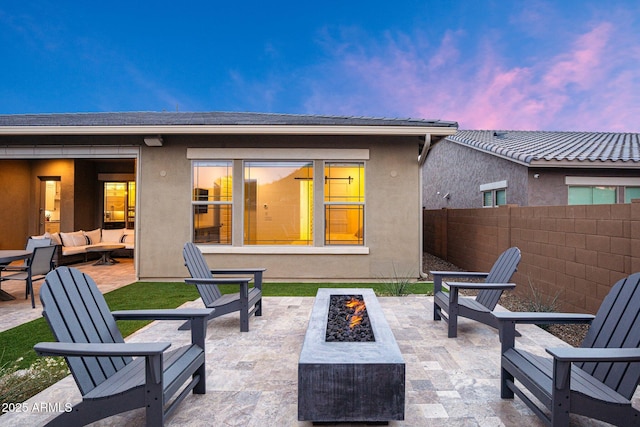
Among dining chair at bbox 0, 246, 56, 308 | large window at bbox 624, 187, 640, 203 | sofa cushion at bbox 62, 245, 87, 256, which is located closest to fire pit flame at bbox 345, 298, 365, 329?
dining chair at bbox 0, 246, 56, 308

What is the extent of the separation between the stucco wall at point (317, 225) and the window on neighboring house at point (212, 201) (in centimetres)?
19

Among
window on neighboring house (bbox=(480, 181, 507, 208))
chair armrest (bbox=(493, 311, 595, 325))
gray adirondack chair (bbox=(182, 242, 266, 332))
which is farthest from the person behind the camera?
window on neighboring house (bbox=(480, 181, 507, 208))

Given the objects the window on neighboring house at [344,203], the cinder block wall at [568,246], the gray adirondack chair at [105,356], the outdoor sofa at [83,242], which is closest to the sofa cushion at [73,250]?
the outdoor sofa at [83,242]

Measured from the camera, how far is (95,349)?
1875 millimetres

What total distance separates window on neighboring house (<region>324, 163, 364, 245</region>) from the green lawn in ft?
3.41

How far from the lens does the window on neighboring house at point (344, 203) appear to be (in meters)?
7.20

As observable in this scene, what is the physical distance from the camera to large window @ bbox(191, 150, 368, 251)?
7.19 metres

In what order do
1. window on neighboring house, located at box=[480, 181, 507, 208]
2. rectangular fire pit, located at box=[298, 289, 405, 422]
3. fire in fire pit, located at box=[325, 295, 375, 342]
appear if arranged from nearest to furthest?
rectangular fire pit, located at box=[298, 289, 405, 422]
fire in fire pit, located at box=[325, 295, 375, 342]
window on neighboring house, located at box=[480, 181, 507, 208]

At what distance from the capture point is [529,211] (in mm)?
5832

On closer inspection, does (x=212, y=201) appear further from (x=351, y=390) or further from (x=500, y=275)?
(x=351, y=390)

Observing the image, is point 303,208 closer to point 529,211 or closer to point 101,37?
point 529,211

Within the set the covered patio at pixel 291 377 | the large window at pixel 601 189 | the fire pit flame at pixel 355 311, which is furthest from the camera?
the large window at pixel 601 189

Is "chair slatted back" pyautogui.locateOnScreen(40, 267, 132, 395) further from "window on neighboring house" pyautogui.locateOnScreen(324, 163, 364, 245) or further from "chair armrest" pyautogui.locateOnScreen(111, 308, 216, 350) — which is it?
"window on neighboring house" pyautogui.locateOnScreen(324, 163, 364, 245)

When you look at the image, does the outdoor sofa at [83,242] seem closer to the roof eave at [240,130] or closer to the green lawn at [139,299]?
the roof eave at [240,130]
